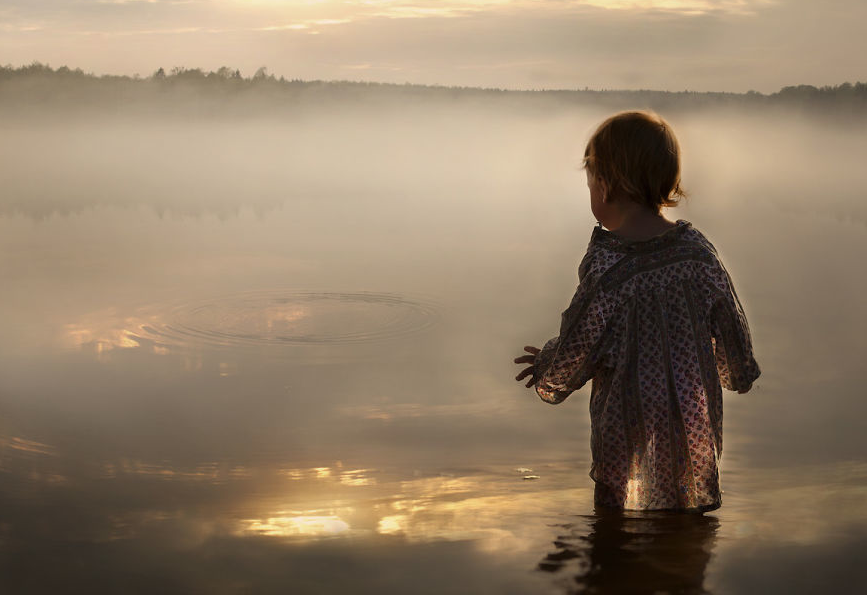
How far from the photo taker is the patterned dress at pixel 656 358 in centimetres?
285

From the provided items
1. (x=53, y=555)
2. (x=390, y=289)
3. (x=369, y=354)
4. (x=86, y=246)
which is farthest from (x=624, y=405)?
(x=86, y=246)

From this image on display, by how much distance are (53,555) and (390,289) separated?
5.60m

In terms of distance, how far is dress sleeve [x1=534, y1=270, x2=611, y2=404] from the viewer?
9.47 feet

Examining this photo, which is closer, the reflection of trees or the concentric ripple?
the reflection of trees

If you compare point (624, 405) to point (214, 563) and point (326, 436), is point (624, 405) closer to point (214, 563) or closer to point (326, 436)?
point (214, 563)

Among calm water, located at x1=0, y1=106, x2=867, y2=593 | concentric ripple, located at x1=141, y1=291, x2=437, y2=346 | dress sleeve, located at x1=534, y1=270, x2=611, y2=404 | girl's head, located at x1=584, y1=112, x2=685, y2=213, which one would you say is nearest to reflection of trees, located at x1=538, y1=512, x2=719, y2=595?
calm water, located at x1=0, y1=106, x2=867, y2=593

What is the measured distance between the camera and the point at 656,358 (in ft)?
9.44

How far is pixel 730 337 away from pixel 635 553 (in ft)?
2.03

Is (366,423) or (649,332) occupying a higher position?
(649,332)

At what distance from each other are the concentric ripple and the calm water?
3 centimetres

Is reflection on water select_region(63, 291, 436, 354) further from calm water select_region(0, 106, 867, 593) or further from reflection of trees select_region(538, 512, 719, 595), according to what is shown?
reflection of trees select_region(538, 512, 719, 595)

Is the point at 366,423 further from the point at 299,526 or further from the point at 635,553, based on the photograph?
the point at 635,553

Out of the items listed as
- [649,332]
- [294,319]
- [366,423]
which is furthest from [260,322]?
[649,332]

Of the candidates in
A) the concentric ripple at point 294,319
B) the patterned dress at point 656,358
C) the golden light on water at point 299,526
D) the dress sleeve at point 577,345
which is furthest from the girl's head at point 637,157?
the concentric ripple at point 294,319
